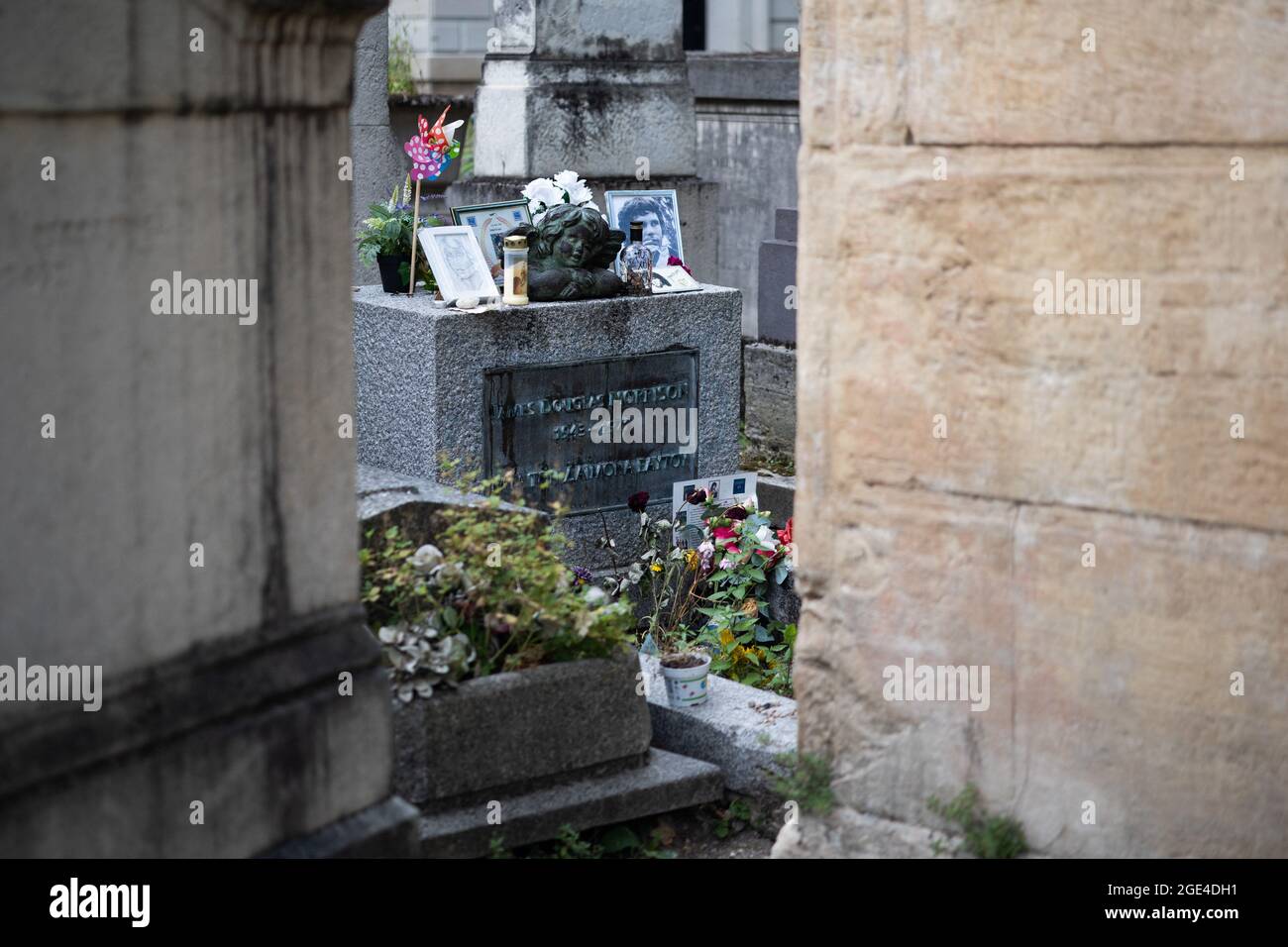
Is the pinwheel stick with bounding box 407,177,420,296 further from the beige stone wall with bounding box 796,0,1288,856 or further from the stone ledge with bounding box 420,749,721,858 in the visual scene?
the beige stone wall with bounding box 796,0,1288,856

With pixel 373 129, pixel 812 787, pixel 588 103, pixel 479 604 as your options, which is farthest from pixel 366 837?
pixel 373 129

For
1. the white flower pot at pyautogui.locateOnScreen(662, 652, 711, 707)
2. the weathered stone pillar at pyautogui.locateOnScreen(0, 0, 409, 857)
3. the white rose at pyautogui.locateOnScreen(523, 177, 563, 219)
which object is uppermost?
the white rose at pyautogui.locateOnScreen(523, 177, 563, 219)

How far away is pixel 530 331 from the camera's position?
274 inches

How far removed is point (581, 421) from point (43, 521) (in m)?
4.50

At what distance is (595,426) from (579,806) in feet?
9.22

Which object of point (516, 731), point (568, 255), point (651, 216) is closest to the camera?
point (516, 731)

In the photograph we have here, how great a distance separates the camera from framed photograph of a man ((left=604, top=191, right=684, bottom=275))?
7.96 metres

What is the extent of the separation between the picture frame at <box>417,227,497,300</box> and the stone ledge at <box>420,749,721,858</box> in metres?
2.58


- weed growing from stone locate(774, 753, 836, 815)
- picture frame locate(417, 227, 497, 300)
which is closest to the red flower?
picture frame locate(417, 227, 497, 300)

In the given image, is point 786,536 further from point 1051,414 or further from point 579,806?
point 1051,414

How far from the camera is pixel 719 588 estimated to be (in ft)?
21.7

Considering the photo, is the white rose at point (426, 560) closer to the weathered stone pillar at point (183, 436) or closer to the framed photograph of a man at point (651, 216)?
the weathered stone pillar at point (183, 436)
